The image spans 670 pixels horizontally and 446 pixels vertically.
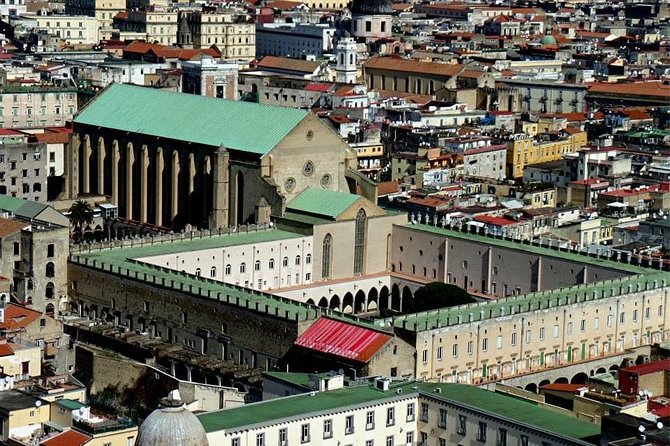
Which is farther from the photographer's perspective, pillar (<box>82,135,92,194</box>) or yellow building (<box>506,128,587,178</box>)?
yellow building (<box>506,128,587,178</box>)

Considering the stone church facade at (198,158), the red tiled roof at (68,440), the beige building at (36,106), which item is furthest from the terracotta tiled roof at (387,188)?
the red tiled roof at (68,440)

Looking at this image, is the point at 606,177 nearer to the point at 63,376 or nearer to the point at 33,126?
the point at 33,126

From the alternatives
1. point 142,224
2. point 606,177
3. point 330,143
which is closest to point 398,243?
point 330,143

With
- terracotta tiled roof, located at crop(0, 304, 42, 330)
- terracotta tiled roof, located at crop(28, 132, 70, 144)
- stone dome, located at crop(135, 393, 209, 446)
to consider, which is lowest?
terracotta tiled roof, located at crop(0, 304, 42, 330)

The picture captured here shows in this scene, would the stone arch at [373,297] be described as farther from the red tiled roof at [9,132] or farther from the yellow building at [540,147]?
the red tiled roof at [9,132]

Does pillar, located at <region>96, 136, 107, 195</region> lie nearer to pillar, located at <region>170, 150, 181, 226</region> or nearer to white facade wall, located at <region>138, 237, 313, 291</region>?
pillar, located at <region>170, 150, 181, 226</region>

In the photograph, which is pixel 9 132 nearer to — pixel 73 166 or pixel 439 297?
pixel 73 166

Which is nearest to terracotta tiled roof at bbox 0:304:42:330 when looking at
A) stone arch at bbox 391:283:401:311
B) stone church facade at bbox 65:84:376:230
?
stone church facade at bbox 65:84:376:230
